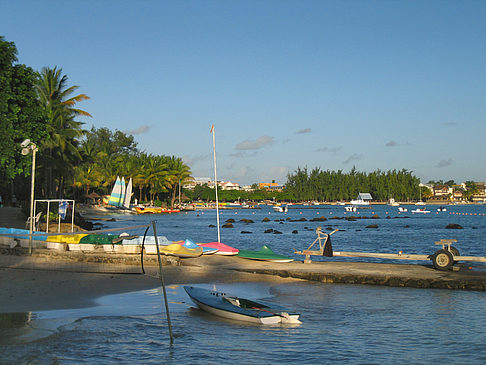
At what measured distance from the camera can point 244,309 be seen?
14.0 metres

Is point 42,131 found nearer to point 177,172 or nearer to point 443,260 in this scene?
point 443,260

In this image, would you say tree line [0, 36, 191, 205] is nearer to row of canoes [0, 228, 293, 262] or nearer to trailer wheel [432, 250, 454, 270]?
row of canoes [0, 228, 293, 262]

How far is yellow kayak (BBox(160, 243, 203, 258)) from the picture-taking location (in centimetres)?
2525

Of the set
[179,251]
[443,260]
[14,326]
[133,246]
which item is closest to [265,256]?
[179,251]

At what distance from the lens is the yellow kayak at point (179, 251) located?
25250 millimetres

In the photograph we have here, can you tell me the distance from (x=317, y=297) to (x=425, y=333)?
4679 millimetres

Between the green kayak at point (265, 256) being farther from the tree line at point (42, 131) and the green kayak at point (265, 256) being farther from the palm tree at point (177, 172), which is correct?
the palm tree at point (177, 172)

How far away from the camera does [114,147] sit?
15925 centimetres

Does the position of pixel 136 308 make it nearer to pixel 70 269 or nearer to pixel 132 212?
pixel 70 269

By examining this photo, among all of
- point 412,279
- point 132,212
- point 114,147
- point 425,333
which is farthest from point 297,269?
point 114,147

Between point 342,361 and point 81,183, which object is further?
point 81,183

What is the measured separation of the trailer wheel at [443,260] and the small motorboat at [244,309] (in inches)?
389

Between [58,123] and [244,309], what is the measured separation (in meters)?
45.8

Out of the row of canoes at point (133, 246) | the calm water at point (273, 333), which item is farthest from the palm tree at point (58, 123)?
the calm water at point (273, 333)
